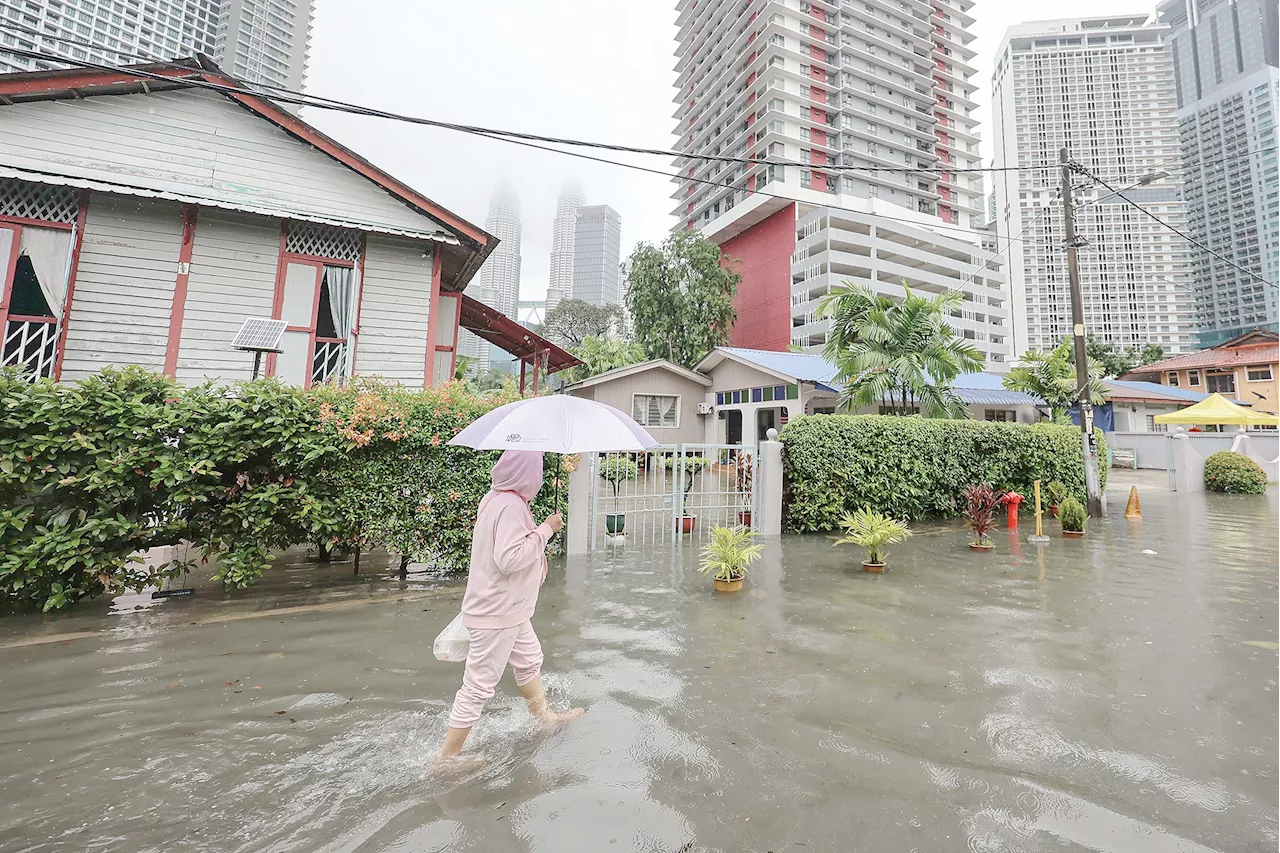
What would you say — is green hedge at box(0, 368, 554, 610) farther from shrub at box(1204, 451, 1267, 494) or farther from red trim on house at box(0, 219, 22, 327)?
shrub at box(1204, 451, 1267, 494)

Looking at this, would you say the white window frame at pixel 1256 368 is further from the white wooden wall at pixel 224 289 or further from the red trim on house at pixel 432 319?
the white wooden wall at pixel 224 289

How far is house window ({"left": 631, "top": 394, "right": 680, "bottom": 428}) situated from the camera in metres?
20.2

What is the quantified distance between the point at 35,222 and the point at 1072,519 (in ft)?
55.4

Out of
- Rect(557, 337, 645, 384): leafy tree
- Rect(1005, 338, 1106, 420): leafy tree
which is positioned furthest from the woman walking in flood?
Rect(557, 337, 645, 384): leafy tree

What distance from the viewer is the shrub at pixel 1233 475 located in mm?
15789

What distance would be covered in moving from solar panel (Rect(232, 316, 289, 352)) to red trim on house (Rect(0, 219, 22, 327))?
3.25 metres

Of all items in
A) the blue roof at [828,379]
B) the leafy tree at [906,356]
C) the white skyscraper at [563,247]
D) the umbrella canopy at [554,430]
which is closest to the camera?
the umbrella canopy at [554,430]

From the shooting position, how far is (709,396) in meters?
20.8

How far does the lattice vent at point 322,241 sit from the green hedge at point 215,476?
14.9 ft

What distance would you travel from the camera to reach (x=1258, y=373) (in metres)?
31.3

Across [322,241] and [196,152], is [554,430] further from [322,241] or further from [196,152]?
[196,152]

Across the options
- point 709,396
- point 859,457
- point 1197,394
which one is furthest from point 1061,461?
point 1197,394

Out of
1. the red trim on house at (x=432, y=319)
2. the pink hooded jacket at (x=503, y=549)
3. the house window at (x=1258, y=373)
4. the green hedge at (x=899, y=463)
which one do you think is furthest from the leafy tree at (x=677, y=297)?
the pink hooded jacket at (x=503, y=549)

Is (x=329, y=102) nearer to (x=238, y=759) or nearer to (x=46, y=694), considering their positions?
(x=46, y=694)
